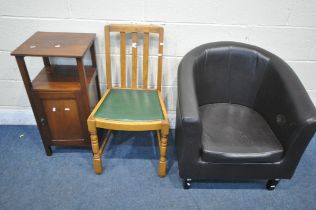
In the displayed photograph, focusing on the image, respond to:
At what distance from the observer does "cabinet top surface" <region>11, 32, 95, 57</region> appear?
1.27 metres

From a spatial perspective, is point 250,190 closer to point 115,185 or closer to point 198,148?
point 198,148

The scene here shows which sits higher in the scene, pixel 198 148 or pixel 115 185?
pixel 198 148

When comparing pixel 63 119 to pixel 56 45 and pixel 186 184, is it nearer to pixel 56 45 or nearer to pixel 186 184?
pixel 56 45

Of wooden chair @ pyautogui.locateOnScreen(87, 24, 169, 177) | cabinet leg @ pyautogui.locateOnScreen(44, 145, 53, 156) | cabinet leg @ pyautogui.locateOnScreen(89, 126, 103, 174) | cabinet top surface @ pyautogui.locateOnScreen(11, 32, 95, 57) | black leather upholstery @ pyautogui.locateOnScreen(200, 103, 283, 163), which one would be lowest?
cabinet leg @ pyautogui.locateOnScreen(44, 145, 53, 156)

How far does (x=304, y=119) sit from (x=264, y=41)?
0.75 m

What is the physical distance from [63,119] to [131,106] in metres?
0.50

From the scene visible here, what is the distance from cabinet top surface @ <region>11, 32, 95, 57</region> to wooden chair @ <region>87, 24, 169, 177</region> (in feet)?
0.60

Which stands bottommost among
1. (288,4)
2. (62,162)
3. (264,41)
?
(62,162)

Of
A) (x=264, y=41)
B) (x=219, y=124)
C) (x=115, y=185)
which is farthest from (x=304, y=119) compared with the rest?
(x=115, y=185)

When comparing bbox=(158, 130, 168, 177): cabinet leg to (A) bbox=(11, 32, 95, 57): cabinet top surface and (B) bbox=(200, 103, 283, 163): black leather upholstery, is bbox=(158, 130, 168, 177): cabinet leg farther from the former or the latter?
(A) bbox=(11, 32, 95, 57): cabinet top surface

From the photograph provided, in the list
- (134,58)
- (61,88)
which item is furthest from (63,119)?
(134,58)

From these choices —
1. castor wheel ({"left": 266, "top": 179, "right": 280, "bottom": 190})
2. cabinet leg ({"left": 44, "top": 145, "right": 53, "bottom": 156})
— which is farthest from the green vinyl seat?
castor wheel ({"left": 266, "top": 179, "right": 280, "bottom": 190})

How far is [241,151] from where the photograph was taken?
4.23ft

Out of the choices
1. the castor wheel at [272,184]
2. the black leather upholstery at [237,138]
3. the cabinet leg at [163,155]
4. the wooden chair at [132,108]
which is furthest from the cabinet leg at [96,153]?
the castor wheel at [272,184]
